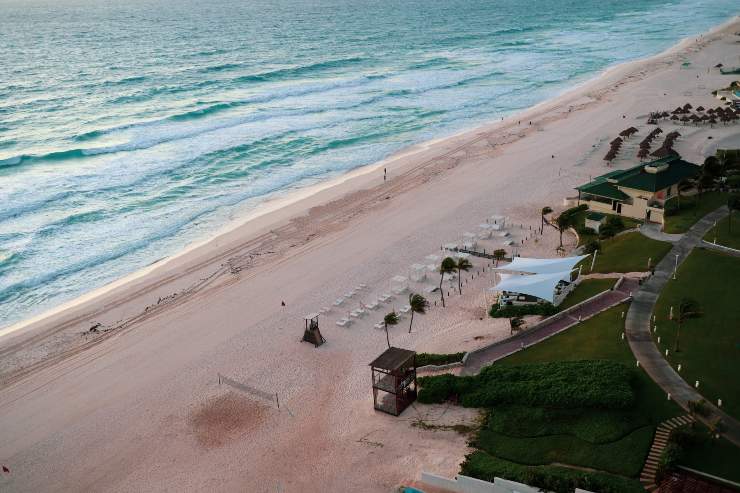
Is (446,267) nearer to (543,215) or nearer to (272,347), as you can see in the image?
(272,347)

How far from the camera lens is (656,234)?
41406 millimetres

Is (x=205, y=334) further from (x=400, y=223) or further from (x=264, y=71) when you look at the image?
(x=264, y=71)

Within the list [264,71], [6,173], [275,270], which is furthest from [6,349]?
[264,71]

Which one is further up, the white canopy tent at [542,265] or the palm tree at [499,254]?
the white canopy tent at [542,265]

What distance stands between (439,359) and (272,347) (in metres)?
9.57

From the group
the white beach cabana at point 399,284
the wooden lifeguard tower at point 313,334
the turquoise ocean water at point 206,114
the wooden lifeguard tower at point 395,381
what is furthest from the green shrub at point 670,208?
the turquoise ocean water at point 206,114

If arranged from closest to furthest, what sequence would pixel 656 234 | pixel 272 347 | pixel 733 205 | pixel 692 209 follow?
pixel 272 347 < pixel 733 205 < pixel 656 234 < pixel 692 209

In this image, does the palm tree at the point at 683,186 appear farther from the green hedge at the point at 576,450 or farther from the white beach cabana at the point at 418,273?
the green hedge at the point at 576,450

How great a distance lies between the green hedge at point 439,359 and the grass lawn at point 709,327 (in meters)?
9.06

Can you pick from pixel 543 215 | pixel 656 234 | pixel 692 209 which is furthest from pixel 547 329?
pixel 692 209

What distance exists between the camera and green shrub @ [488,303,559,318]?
34.3m

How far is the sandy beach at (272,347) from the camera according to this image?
27.0m

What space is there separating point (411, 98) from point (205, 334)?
210 feet

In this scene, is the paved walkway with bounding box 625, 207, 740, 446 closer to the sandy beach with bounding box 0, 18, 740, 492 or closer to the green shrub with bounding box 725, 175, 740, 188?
the green shrub with bounding box 725, 175, 740, 188
